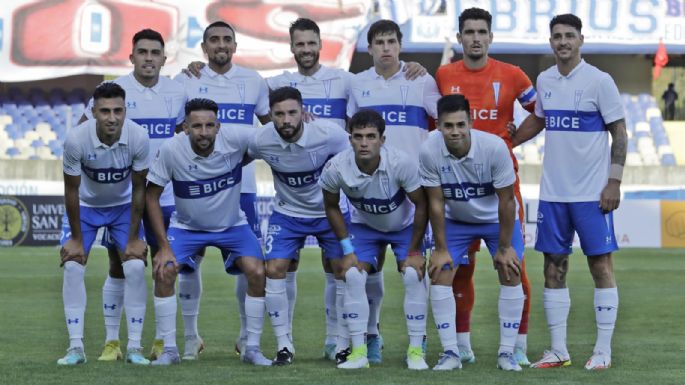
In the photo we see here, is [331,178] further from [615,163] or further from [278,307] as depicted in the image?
[615,163]

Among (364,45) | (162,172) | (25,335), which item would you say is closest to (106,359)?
(162,172)

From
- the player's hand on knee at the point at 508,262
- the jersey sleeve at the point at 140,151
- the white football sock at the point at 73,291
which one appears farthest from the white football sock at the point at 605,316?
the white football sock at the point at 73,291

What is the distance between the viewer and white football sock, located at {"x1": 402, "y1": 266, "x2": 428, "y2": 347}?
8289 mm

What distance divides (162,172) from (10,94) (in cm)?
2601

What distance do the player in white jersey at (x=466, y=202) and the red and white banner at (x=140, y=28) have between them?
22.7 m

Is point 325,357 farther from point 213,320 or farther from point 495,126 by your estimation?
point 213,320

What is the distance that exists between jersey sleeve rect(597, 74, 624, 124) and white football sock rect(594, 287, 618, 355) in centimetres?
114

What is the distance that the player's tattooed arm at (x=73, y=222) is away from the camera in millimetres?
8438

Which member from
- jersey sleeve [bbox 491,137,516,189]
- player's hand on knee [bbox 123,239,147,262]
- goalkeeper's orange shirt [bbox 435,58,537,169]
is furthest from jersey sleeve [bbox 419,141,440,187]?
player's hand on knee [bbox 123,239,147,262]

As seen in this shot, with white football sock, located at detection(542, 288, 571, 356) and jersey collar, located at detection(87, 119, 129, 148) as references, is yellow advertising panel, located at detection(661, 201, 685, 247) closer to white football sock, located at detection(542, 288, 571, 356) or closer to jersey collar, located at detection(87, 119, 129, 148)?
white football sock, located at detection(542, 288, 571, 356)

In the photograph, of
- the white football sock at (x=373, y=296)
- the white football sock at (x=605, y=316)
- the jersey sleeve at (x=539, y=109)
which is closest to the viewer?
the white football sock at (x=605, y=316)

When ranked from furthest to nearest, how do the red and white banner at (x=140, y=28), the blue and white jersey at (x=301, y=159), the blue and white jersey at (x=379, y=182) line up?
the red and white banner at (x=140, y=28), the blue and white jersey at (x=301, y=159), the blue and white jersey at (x=379, y=182)

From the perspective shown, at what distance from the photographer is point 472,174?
8203 mm

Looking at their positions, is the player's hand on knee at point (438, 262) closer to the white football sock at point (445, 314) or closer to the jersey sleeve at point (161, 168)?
the white football sock at point (445, 314)
